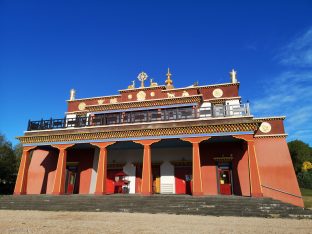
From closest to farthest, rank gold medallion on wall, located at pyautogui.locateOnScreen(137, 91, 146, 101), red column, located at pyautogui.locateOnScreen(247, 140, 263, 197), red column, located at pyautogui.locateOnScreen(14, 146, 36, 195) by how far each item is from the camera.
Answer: red column, located at pyautogui.locateOnScreen(247, 140, 263, 197)
red column, located at pyautogui.locateOnScreen(14, 146, 36, 195)
gold medallion on wall, located at pyautogui.locateOnScreen(137, 91, 146, 101)

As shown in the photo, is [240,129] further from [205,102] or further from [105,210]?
[105,210]

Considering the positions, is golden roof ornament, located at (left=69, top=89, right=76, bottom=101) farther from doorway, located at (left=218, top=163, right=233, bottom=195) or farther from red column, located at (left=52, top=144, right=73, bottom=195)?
doorway, located at (left=218, top=163, right=233, bottom=195)

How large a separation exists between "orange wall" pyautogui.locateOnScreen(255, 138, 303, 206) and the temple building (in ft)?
0.22

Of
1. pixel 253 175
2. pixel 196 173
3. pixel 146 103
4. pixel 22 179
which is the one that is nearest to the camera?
pixel 253 175

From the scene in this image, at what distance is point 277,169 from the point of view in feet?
62.3

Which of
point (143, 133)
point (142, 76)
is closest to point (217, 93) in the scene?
point (142, 76)

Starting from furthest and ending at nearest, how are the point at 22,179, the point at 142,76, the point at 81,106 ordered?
the point at 81,106, the point at 142,76, the point at 22,179

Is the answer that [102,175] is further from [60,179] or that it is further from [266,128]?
[266,128]

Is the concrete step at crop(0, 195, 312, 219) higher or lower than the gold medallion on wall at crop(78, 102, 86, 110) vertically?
lower

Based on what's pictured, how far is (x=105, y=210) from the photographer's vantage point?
→ 14.5 m

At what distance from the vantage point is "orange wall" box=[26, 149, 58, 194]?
22.6m

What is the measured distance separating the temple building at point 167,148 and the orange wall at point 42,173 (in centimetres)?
9

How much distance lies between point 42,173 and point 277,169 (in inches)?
780

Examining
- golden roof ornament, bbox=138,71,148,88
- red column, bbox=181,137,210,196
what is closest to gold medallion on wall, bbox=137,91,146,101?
golden roof ornament, bbox=138,71,148,88
